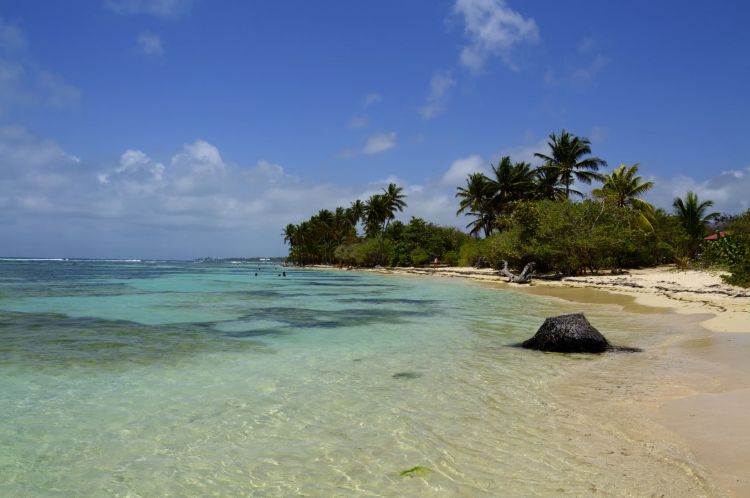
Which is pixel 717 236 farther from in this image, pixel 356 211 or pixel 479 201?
pixel 356 211

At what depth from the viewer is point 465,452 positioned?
435 centimetres

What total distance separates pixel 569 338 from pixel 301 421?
601 centimetres

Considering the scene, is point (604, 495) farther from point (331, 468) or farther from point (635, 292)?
point (635, 292)

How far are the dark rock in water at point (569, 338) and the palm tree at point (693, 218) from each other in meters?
35.8

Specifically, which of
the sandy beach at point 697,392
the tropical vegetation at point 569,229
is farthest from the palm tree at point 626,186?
the sandy beach at point 697,392

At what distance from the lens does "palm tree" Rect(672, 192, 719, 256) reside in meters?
38.2

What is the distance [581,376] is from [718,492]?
3.82m

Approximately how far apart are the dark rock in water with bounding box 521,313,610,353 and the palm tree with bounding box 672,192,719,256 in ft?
118

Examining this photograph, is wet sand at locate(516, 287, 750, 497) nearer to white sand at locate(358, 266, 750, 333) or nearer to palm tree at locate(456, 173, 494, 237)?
white sand at locate(358, 266, 750, 333)

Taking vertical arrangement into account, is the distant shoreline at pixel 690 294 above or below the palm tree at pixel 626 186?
below

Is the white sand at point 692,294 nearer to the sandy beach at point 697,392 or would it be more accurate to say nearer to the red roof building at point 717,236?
the sandy beach at point 697,392

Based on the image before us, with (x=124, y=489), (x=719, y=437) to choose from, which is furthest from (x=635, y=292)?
(x=124, y=489)

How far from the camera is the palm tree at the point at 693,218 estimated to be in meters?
38.2

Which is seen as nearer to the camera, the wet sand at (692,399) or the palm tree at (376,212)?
the wet sand at (692,399)
